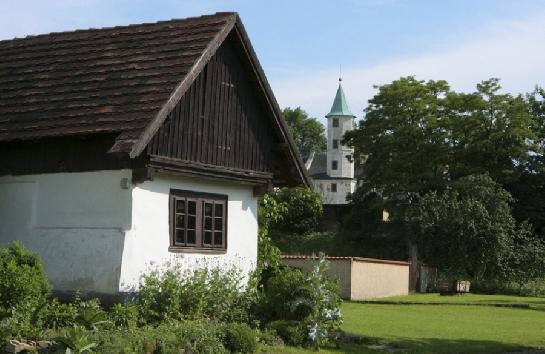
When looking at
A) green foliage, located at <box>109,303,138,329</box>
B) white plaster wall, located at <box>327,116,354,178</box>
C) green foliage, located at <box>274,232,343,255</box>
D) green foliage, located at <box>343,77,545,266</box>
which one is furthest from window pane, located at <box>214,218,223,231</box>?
white plaster wall, located at <box>327,116,354,178</box>

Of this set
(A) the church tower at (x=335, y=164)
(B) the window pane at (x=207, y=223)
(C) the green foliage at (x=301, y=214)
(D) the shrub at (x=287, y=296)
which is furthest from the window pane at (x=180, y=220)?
(A) the church tower at (x=335, y=164)

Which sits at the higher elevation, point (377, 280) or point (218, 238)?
point (218, 238)

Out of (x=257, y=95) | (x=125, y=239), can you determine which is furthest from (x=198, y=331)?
(x=257, y=95)

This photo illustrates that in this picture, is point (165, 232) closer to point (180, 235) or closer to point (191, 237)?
point (180, 235)

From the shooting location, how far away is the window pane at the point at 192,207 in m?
19.1

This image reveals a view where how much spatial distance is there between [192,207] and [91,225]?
8.43ft

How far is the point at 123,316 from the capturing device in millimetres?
15805

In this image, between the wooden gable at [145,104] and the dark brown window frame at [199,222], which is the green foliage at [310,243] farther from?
the dark brown window frame at [199,222]

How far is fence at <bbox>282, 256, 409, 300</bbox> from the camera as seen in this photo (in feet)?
127

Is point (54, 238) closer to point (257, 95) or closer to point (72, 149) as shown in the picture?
point (72, 149)

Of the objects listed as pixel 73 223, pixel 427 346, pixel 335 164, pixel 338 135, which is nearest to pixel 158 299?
pixel 73 223

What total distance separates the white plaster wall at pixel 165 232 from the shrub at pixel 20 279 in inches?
97.8

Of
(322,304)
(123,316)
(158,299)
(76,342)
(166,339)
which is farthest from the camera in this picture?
(322,304)

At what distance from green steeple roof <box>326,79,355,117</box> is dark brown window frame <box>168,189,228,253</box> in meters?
101
